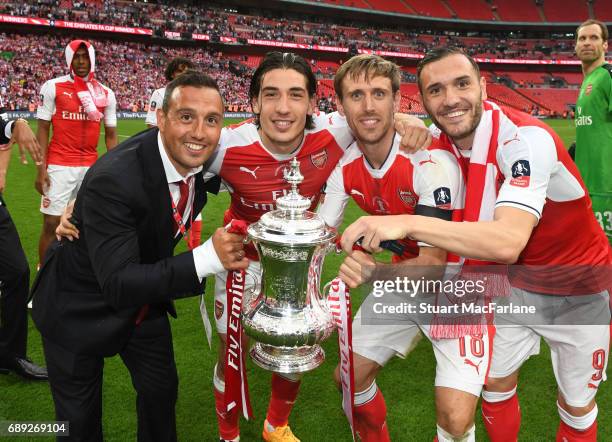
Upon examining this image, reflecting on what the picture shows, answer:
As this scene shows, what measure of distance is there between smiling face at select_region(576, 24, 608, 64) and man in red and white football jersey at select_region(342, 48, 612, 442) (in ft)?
8.31

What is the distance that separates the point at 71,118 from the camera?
5680mm

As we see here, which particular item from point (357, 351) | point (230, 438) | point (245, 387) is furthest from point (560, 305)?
point (230, 438)

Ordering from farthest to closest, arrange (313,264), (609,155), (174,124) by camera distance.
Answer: (609,155) < (174,124) < (313,264)

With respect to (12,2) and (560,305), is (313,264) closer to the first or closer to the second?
(560,305)

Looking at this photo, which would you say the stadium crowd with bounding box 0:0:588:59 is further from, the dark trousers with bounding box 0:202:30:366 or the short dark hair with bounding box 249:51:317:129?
the short dark hair with bounding box 249:51:317:129

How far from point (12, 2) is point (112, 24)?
5908 mm

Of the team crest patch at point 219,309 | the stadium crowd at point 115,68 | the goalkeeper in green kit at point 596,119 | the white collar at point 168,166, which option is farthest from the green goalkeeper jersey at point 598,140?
the stadium crowd at point 115,68

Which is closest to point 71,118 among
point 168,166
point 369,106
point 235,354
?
point 168,166

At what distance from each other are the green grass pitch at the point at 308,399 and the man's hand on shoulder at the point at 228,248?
1.81 meters

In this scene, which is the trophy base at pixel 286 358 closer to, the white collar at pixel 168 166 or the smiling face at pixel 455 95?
the white collar at pixel 168 166

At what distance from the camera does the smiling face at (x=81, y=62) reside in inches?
216

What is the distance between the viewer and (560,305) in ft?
8.21

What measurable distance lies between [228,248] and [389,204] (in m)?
1.16

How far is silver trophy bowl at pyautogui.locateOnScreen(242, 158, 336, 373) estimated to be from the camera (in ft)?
5.70
